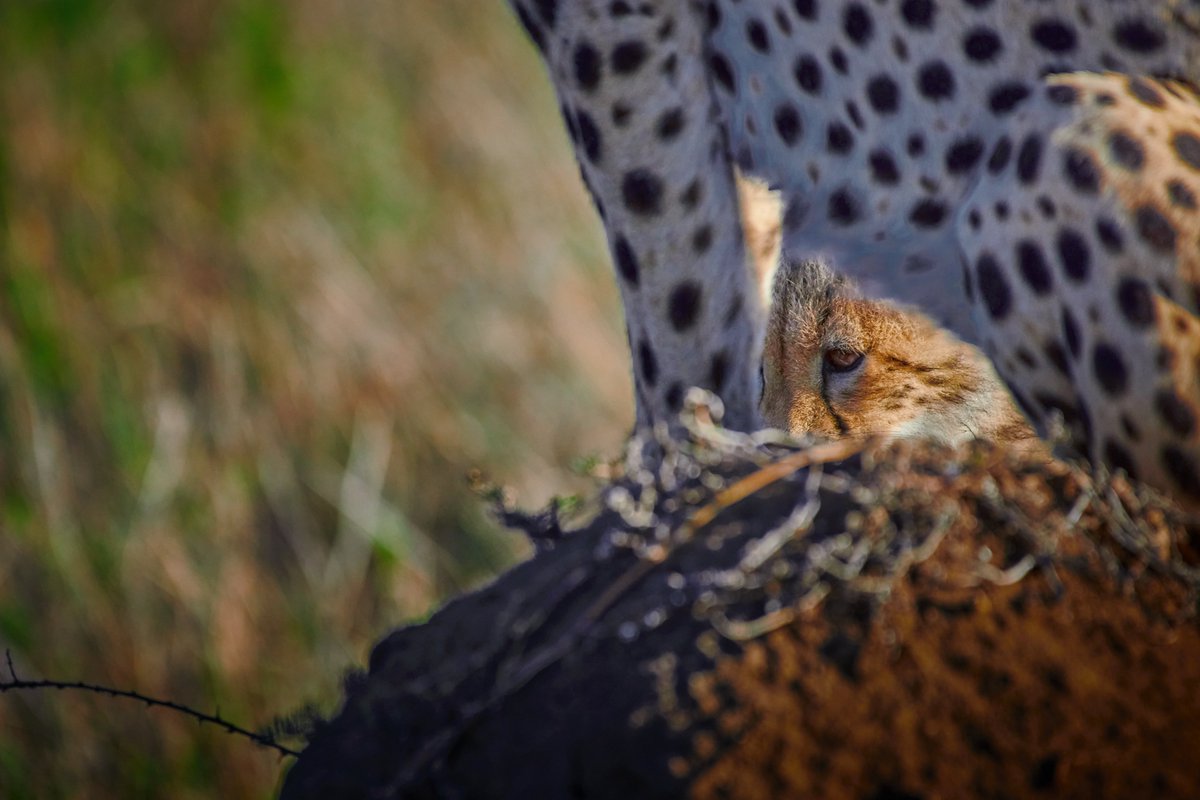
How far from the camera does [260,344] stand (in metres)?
5.07

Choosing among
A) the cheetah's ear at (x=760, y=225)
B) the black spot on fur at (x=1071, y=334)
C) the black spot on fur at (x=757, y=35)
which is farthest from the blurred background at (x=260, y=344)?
the black spot on fur at (x=1071, y=334)

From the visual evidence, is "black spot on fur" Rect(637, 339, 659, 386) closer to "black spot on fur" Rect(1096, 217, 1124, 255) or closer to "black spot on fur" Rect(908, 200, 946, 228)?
"black spot on fur" Rect(908, 200, 946, 228)

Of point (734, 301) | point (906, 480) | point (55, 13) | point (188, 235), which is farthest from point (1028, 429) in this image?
point (55, 13)

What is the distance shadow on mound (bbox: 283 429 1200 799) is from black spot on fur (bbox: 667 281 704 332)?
1.99 feet

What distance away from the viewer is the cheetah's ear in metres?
2.15

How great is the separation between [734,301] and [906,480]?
80cm

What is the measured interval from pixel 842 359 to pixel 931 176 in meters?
0.47

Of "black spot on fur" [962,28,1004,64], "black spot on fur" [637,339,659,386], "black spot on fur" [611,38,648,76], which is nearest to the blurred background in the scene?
"black spot on fur" [637,339,659,386]

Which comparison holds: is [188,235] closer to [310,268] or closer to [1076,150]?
[310,268]

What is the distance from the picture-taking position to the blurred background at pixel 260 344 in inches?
183

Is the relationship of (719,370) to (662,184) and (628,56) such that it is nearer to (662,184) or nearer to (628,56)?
(662,184)

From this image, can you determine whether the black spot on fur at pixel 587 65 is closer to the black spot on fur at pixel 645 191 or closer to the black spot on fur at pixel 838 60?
the black spot on fur at pixel 645 191

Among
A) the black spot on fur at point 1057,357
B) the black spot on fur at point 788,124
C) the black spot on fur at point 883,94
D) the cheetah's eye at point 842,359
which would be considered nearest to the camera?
the black spot on fur at point 1057,357

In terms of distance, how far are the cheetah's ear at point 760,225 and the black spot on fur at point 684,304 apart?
0.08 m
